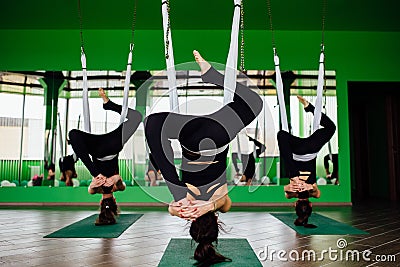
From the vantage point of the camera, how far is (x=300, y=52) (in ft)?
20.6

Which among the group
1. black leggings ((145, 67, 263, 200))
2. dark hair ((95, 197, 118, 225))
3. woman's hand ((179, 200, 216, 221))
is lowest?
dark hair ((95, 197, 118, 225))

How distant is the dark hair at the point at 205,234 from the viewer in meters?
2.09

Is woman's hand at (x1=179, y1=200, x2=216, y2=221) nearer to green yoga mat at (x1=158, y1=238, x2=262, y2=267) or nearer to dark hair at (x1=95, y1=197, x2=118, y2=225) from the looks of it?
green yoga mat at (x1=158, y1=238, x2=262, y2=267)

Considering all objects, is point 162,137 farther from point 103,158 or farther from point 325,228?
point 325,228

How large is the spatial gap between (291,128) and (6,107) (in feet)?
15.3

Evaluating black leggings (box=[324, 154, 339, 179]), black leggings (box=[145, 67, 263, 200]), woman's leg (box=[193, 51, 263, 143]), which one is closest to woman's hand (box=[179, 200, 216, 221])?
black leggings (box=[145, 67, 263, 200])

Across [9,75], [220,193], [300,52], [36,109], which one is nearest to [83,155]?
[220,193]

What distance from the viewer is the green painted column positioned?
5.98m

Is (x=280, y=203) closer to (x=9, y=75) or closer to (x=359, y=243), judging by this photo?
(x=359, y=243)

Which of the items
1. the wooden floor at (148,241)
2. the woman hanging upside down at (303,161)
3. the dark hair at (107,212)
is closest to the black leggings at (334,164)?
the wooden floor at (148,241)

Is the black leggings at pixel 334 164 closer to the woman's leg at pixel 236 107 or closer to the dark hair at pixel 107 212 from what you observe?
the dark hair at pixel 107 212

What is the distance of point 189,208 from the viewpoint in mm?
1970

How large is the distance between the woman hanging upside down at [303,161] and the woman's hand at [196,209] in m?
1.61

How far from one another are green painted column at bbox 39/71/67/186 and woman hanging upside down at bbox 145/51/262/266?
15.0 ft
